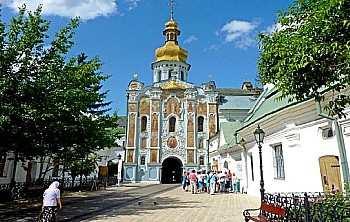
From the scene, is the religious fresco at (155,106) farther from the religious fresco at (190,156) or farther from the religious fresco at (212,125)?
the religious fresco at (212,125)

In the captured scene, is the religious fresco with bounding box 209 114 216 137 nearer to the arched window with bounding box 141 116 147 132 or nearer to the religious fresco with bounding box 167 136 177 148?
the religious fresco with bounding box 167 136 177 148

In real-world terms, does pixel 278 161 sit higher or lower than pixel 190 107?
lower

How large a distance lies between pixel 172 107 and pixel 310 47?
3483cm

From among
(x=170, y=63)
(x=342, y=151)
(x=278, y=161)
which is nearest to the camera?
(x=342, y=151)

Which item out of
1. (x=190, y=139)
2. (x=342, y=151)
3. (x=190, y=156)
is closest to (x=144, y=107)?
(x=190, y=139)

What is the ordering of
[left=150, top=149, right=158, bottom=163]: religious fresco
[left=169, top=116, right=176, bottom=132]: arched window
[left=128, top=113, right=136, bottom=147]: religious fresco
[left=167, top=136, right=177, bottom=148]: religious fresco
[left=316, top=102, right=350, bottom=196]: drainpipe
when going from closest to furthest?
[left=316, top=102, right=350, bottom=196]: drainpipe, [left=150, top=149, right=158, bottom=163]: religious fresco, [left=128, top=113, right=136, bottom=147]: religious fresco, [left=167, top=136, right=177, bottom=148]: religious fresco, [left=169, top=116, right=176, bottom=132]: arched window

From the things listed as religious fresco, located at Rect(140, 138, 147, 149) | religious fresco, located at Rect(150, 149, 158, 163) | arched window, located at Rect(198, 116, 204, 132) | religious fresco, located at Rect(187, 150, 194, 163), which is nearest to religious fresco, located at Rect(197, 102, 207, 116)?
arched window, located at Rect(198, 116, 204, 132)

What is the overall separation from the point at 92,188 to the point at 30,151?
40.1 feet

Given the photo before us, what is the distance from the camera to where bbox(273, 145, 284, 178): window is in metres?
14.1

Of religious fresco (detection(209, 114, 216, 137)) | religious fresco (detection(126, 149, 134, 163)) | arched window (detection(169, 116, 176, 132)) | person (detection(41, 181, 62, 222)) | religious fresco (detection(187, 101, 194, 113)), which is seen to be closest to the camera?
person (detection(41, 181, 62, 222))

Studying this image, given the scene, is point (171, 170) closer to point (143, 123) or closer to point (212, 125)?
point (143, 123)

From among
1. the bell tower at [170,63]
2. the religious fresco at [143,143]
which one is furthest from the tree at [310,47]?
the bell tower at [170,63]

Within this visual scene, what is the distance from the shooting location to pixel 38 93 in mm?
12023

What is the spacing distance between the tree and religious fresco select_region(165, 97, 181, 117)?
109ft
